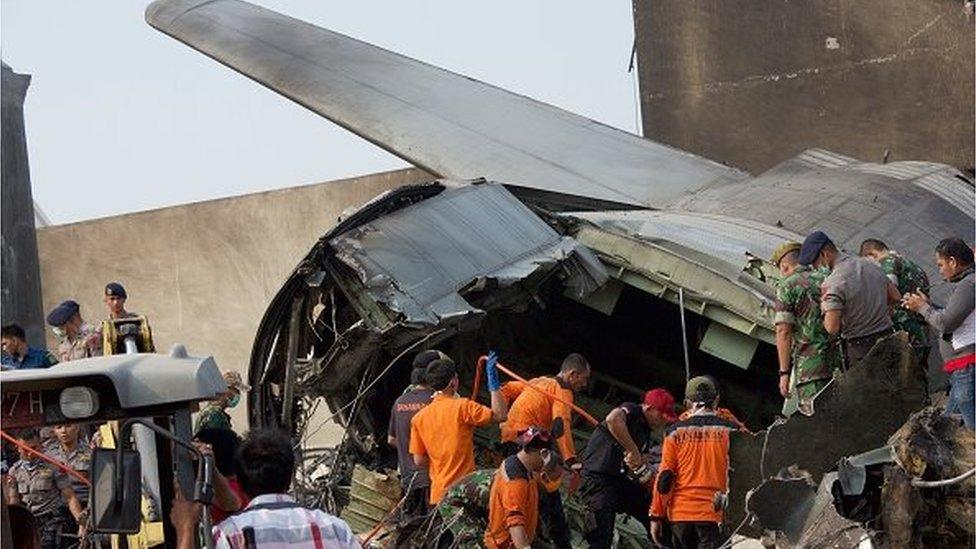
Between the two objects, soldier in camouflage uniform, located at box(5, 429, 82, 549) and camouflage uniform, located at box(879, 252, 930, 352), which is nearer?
soldier in camouflage uniform, located at box(5, 429, 82, 549)

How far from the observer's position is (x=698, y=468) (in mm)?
11531

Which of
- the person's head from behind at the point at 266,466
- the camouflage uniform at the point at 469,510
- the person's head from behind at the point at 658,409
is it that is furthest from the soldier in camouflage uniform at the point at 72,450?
the person's head from behind at the point at 266,466

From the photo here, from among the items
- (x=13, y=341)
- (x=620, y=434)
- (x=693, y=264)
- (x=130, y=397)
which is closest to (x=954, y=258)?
(x=620, y=434)

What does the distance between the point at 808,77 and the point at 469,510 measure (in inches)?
645

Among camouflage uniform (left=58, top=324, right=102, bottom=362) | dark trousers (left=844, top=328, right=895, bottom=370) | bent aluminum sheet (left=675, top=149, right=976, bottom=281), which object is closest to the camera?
dark trousers (left=844, top=328, right=895, bottom=370)

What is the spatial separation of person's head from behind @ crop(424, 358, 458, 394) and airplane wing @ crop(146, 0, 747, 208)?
601 centimetres

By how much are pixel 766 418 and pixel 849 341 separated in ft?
11.1

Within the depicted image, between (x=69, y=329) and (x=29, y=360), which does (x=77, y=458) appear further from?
(x=69, y=329)

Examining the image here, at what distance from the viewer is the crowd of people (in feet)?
35.8

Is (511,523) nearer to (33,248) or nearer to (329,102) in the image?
(329,102)

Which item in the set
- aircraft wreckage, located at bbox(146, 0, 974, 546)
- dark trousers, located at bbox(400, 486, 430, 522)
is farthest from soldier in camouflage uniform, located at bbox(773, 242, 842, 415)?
dark trousers, located at bbox(400, 486, 430, 522)

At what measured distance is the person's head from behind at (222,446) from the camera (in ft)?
25.3

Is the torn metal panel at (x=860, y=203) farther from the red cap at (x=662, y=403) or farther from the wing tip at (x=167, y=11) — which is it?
the wing tip at (x=167, y=11)

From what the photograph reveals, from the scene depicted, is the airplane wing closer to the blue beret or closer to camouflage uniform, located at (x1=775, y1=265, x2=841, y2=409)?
camouflage uniform, located at (x1=775, y1=265, x2=841, y2=409)
